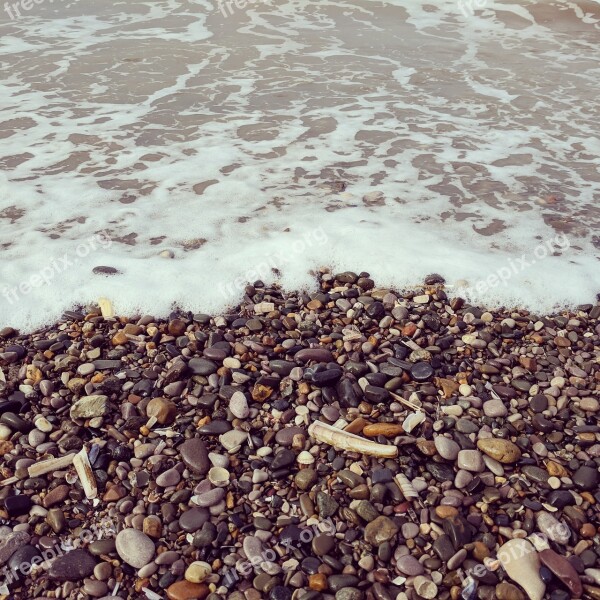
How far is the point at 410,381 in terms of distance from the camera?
3188 mm

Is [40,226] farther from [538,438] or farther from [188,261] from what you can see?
[538,438]

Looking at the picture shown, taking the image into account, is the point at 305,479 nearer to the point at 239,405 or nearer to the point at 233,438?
the point at 233,438

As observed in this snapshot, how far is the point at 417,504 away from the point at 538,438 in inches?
30.5

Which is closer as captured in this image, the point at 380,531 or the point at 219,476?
the point at 380,531

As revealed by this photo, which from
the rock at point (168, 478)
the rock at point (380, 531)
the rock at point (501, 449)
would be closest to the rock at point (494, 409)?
the rock at point (501, 449)

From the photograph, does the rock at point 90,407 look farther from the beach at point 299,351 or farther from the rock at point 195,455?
the rock at point 195,455

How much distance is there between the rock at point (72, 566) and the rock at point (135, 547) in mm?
122

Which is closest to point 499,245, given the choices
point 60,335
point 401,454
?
point 401,454

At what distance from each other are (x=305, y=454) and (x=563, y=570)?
1.20 meters

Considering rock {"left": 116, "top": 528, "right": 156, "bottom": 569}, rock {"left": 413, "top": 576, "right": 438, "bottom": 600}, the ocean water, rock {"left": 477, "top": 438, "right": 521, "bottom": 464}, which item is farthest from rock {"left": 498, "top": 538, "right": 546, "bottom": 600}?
the ocean water

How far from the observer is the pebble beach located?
228 centimetres

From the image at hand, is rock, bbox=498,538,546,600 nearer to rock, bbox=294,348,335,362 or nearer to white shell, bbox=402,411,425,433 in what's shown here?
white shell, bbox=402,411,425,433

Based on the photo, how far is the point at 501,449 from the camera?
271 centimetres

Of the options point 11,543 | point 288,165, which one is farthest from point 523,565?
point 288,165
